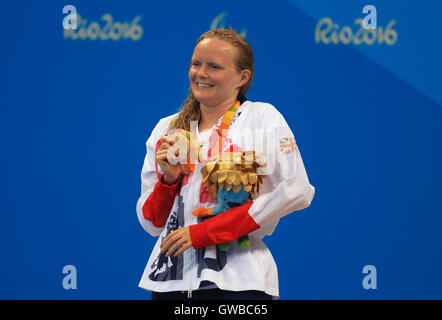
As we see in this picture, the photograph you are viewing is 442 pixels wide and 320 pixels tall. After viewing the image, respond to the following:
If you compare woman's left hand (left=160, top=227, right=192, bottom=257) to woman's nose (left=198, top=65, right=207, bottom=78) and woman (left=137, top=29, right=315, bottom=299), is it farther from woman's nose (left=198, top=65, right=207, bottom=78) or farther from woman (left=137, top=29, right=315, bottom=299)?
woman's nose (left=198, top=65, right=207, bottom=78)

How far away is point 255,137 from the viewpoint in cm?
181

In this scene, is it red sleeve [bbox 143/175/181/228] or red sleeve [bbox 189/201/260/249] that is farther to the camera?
red sleeve [bbox 143/175/181/228]

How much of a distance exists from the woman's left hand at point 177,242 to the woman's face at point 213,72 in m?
0.41

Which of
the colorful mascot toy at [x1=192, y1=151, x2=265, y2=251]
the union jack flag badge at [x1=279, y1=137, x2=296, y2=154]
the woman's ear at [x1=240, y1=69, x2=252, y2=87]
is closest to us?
the colorful mascot toy at [x1=192, y1=151, x2=265, y2=251]

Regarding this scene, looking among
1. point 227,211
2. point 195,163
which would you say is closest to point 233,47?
point 195,163

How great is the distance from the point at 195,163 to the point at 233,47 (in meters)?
0.37

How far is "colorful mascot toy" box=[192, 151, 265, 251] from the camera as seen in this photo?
1.68 meters

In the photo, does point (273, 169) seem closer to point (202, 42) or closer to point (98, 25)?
point (202, 42)

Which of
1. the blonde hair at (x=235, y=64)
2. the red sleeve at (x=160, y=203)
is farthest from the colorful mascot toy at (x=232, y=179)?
the blonde hair at (x=235, y=64)

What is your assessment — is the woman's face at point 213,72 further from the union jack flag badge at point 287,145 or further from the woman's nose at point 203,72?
the union jack flag badge at point 287,145

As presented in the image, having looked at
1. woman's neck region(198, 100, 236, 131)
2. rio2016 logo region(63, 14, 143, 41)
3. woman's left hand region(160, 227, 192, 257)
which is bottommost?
woman's left hand region(160, 227, 192, 257)

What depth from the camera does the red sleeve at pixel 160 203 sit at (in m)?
1.84

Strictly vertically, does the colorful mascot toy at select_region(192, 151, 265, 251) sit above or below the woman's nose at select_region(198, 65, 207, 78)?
below

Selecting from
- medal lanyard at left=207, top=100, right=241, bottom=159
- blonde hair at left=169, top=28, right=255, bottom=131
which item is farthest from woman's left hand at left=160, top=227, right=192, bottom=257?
blonde hair at left=169, top=28, right=255, bottom=131
